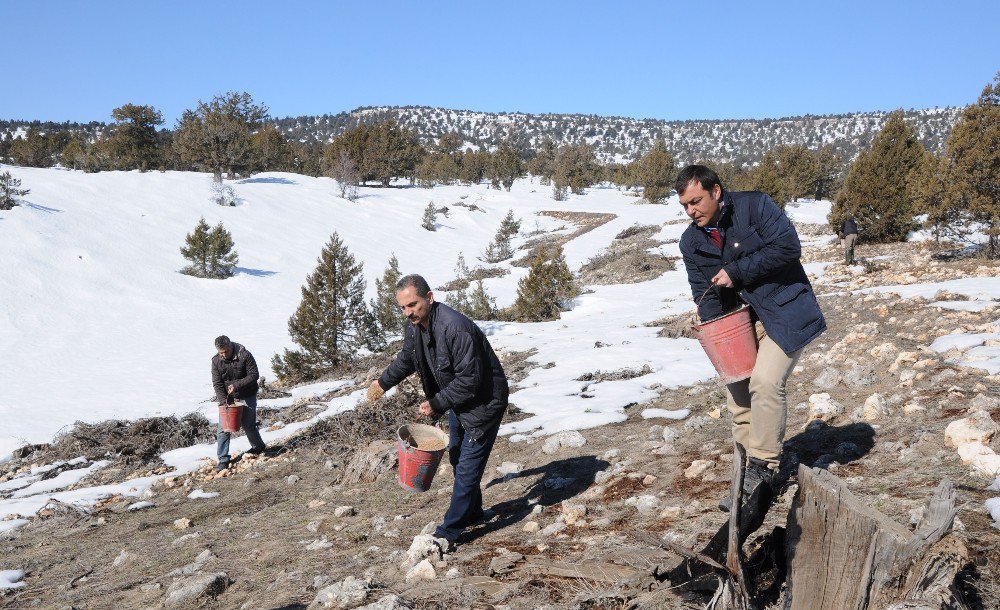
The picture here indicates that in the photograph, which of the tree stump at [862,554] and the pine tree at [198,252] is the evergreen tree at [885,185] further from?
the pine tree at [198,252]

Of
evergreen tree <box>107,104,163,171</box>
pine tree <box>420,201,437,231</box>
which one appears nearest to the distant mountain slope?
evergreen tree <box>107,104,163,171</box>

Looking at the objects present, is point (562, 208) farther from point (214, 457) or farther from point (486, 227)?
point (214, 457)

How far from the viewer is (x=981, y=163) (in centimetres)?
1291

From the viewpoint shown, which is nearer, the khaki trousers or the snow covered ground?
the khaki trousers

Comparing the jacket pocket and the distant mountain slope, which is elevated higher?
the distant mountain slope

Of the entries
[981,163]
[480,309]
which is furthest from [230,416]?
[981,163]

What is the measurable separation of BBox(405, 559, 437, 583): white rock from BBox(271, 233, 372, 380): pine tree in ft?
34.6

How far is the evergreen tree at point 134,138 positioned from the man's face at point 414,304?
51.1 meters

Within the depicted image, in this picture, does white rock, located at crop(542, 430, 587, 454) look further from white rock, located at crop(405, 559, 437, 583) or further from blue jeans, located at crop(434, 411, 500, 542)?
white rock, located at crop(405, 559, 437, 583)

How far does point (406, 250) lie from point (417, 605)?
97.1 ft

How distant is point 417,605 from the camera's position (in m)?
2.97

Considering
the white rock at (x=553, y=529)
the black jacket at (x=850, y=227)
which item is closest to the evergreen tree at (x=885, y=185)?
the black jacket at (x=850, y=227)

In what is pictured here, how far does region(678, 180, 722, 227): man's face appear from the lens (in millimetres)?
3082

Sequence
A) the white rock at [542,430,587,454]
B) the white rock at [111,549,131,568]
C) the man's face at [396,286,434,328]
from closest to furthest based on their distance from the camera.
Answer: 1. the man's face at [396,286,434,328]
2. the white rock at [111,549,131,568]
3. the white rock at [542,430,587,454]
